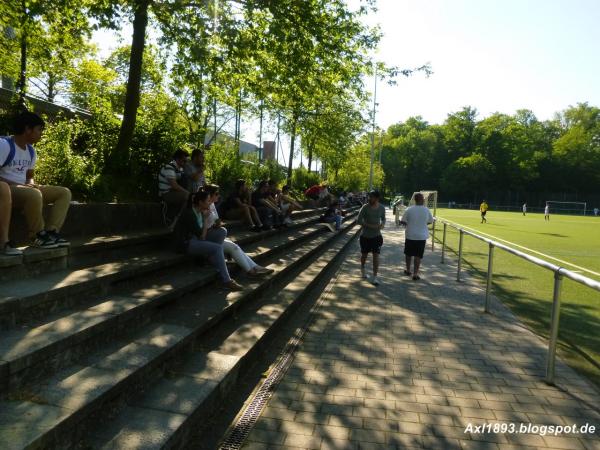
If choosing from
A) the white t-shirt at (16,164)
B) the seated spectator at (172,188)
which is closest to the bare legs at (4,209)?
the white t-shirt at (16,164)

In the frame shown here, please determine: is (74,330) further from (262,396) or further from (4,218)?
(262,396)

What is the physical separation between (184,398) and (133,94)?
7.26m

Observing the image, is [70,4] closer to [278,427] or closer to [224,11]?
[224,11]

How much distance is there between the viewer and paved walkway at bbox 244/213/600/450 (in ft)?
10.7

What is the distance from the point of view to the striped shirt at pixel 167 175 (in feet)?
24.0

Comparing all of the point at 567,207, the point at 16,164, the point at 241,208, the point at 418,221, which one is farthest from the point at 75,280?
the point at 567,207

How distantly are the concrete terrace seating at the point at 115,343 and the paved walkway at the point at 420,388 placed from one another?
630 millimetres

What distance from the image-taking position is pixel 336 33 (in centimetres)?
1038

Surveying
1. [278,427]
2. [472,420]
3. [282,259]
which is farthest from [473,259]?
[278,427]

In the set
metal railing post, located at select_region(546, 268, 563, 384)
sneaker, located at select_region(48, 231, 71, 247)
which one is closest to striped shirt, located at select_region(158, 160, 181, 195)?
sneaker, located at select_region(48, 231, 71, 247)

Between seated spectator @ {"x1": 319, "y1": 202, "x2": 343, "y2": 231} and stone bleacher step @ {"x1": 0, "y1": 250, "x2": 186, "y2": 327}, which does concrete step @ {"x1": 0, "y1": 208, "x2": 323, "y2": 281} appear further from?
seated spectator @ {"x1": 319, "y1": 202, "x2": 343, "y2": 231}

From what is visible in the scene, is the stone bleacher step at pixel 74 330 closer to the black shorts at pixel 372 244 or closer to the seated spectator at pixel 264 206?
the black shorts at pixel 372 244

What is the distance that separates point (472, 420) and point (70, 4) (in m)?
10.7

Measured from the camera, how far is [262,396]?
12.7ft
